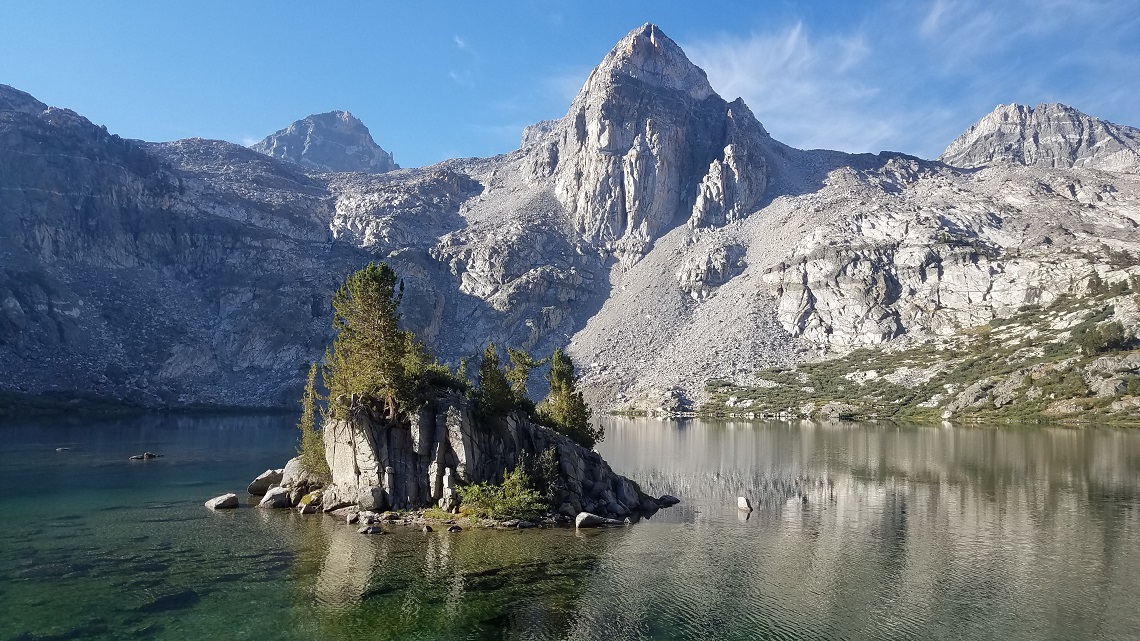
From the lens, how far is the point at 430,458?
45.5 meters

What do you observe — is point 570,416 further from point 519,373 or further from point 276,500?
point 276,500

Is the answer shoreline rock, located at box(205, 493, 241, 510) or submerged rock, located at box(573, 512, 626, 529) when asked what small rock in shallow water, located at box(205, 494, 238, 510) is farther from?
submerged rock, located at box(573, 512, 626, 529)

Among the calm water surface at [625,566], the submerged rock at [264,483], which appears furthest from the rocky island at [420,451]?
the calm water surface at [625,566]

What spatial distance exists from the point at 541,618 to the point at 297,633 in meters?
8.70

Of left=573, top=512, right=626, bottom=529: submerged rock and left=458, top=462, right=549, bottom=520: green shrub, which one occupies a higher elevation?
left=458, top=462, right=549, bottom=520: green shrub

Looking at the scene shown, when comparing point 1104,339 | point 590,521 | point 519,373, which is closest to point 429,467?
point 590,521

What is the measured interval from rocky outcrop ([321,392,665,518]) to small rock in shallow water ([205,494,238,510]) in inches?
272

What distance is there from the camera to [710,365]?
183 m

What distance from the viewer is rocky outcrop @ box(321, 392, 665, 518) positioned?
44.6 metres

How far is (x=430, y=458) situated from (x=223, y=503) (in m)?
15.3

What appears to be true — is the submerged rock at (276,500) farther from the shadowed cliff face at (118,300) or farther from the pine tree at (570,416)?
the shadowed cliff face at (118,300)

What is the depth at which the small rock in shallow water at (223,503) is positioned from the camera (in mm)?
46719

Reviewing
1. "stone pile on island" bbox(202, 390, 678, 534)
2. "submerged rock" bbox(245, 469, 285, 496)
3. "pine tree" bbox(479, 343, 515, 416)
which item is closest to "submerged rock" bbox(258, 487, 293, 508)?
"stone pile on island" bbox(202, 390, 678, 534)

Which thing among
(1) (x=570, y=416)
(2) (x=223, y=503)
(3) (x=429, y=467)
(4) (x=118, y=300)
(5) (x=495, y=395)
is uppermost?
(4) (x=118, y=300)
